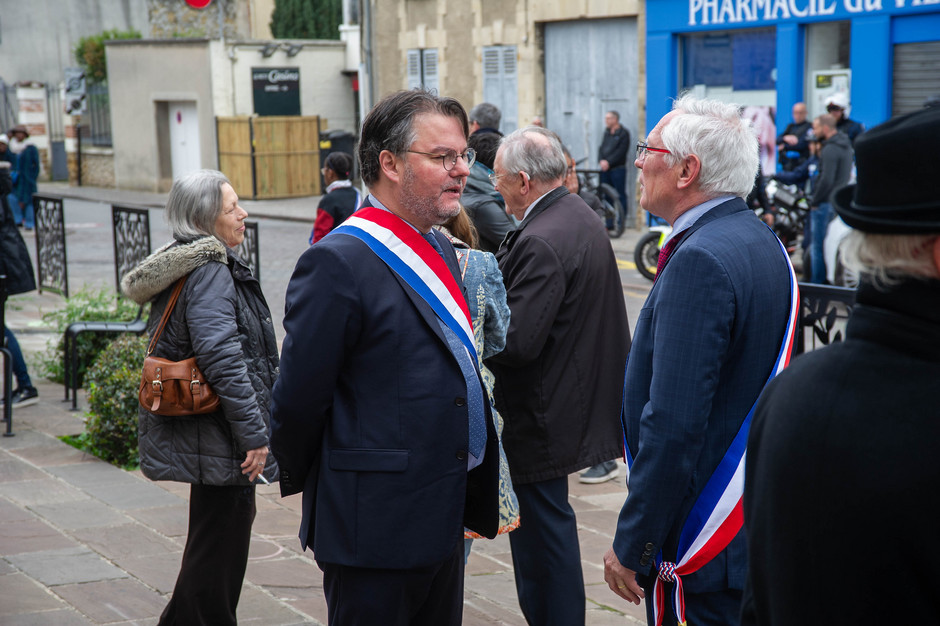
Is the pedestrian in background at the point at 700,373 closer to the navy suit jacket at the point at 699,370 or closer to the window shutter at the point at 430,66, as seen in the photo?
the navy suit jacket at the point at 699,370

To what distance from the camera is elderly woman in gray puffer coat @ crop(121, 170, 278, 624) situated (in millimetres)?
3684

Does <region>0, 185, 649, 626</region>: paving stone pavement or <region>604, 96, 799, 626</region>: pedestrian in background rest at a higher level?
<region>604, 96, 799, 626</region>: pedestrian in background

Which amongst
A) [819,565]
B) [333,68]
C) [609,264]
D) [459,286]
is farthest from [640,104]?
[819,565]

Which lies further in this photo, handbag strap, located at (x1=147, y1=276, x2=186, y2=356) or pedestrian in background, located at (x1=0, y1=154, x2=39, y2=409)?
pedestrian in background, located at (x1=0, y1=154, x2=39, y2=409)

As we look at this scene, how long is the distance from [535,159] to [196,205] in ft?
4.07

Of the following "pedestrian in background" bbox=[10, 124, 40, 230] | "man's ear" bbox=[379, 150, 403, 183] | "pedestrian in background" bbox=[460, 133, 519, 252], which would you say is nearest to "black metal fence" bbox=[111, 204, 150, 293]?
"pedestrian in background" bbox=[460, 133, 519, 252]

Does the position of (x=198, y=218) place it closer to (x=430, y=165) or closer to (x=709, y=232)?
(x=430, y=165)

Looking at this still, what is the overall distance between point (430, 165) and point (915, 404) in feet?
5.25

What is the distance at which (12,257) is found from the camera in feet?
24.5

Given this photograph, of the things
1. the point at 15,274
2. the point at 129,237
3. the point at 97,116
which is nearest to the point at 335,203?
the point at 129,237

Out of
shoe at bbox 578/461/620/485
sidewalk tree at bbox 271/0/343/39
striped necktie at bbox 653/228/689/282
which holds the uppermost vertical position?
sidewalk tree at bbox 271/0/343/39

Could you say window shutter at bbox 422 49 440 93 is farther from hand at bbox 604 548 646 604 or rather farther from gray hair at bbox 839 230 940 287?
gray hair at bbox 839 230 940 287

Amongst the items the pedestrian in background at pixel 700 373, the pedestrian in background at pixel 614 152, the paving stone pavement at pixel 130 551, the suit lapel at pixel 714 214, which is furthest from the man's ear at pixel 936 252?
the pedestrian in background at pixel 614 152

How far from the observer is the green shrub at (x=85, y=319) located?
26.4 ft
